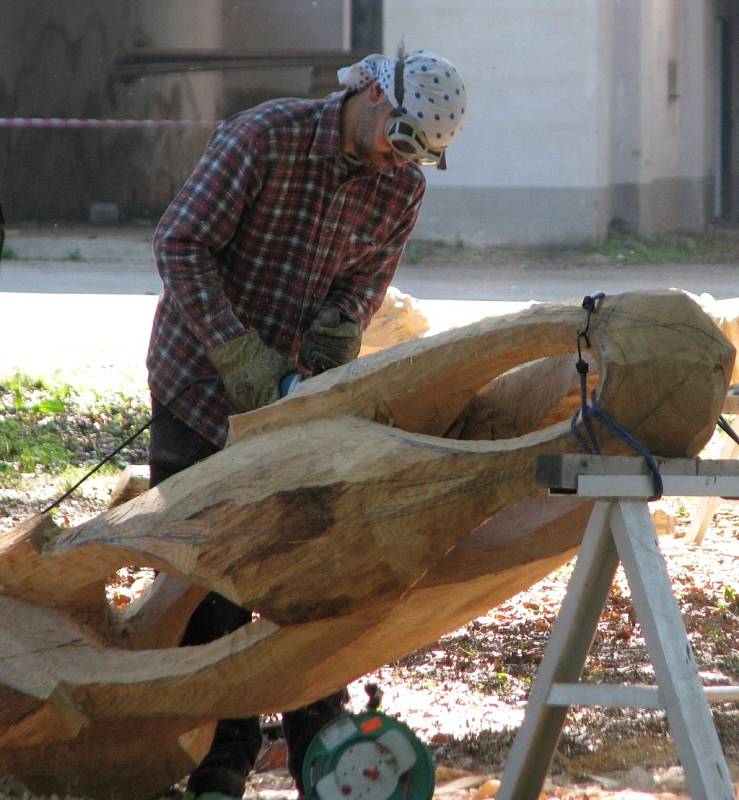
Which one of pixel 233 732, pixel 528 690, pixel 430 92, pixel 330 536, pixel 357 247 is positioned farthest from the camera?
pixel 528 690

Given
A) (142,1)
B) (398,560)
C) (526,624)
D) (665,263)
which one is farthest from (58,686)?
(142,1)

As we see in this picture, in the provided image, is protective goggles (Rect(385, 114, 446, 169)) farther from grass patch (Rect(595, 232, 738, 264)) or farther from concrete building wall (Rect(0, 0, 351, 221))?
concrete building wall (Rect(0, 0, 351, 221))

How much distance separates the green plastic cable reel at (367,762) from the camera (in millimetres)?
2496

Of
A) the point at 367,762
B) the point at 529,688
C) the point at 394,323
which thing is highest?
the point at 394,323

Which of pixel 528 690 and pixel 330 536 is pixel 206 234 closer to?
pixel 330 536

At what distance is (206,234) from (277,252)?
24 centimetres

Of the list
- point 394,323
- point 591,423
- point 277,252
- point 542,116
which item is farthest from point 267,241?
point 542,116

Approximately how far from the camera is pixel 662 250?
53.1 ft

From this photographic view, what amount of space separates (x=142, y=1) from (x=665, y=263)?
8.88m

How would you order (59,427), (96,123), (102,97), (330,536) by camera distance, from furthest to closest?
1. (102,97)
2. (96,123)
3. (59,427)
4. (330,536)

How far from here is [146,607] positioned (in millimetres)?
3027

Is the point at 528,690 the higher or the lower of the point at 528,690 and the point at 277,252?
the lower

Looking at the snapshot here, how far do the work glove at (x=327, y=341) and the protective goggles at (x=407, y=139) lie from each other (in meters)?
0.48

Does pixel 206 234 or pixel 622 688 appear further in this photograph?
pixel 206 234
